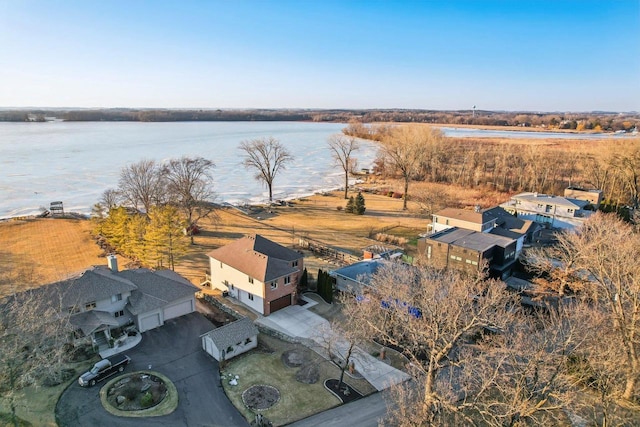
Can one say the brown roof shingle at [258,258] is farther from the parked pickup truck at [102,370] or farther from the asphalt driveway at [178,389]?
the parked pickup truck at [102,370]

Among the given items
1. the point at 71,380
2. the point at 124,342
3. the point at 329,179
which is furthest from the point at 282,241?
the point at 329,179

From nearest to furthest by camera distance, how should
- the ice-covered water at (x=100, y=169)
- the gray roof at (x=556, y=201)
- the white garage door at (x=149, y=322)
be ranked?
1. the white garage door at (x=149, y=322)
2. the gray roof at (x=556, y=201)
3. the ice-covered water at (x=100, y=169)

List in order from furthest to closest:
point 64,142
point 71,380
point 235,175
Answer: point 64,142, point 235,175, point 71,380

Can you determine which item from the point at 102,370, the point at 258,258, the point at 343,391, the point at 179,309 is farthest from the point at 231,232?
the point at 343,391

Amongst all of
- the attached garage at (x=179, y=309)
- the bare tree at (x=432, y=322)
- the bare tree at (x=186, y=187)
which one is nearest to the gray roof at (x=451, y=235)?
the bare tree at (x=432, y=322)

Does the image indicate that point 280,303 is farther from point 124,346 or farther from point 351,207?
point 351,207

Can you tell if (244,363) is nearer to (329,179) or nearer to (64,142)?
(329,179)
